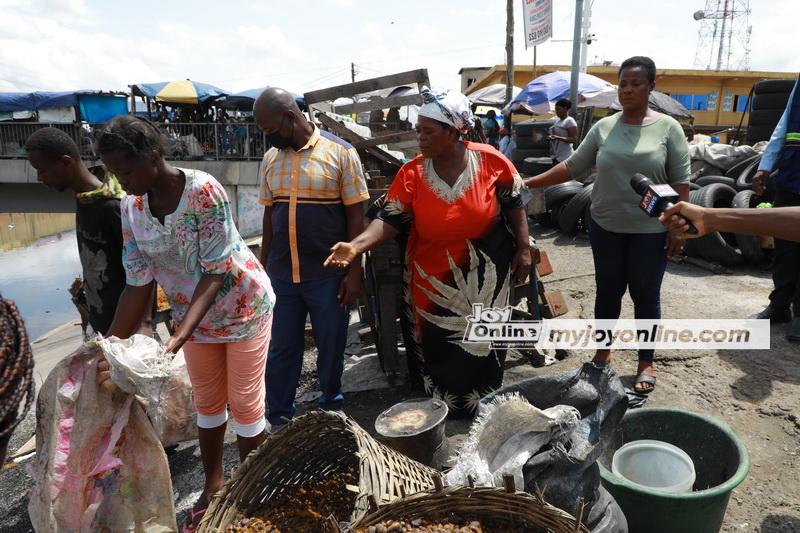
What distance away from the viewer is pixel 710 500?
6.09 feet

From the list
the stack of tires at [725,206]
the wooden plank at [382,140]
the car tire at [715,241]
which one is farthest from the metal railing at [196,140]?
the car tire at [715,241]

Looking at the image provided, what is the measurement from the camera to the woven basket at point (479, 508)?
1.63m

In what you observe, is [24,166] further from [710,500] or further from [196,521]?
[710,500]

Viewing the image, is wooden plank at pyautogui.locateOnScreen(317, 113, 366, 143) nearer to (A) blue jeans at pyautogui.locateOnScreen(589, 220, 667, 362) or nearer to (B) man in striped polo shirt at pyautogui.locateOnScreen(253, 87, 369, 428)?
(B) man in striped polo shirt at pyautogui.locateOnScreen(253, 87, 369, 428)

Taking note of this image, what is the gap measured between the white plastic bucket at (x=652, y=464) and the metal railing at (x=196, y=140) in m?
16.4

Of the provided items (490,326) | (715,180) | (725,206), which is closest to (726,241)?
(725,206)

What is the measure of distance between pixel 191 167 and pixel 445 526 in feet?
60.5

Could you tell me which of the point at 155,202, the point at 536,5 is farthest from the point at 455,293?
the point at 536,5

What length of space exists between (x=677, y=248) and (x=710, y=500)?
5.00 ft

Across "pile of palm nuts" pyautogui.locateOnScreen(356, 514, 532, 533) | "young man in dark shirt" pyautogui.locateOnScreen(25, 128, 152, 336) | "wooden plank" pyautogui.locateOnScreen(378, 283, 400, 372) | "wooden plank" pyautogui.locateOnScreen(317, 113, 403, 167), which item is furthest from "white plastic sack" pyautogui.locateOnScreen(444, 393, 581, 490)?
"wooden plank" pyautogui.locateOnScreen(317, 113, 403, 167)

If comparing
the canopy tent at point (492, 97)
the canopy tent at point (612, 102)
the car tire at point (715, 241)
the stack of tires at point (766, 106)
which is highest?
the canopy tent at point (492, 97)

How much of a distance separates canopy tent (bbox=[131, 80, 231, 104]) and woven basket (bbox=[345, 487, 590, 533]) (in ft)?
66.3

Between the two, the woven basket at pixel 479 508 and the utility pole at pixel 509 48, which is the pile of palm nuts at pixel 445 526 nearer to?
the woven basket at pixel 479 508

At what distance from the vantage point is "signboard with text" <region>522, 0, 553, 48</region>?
460 inches
